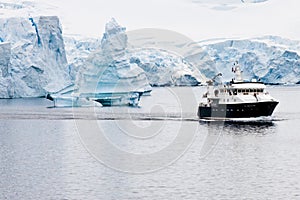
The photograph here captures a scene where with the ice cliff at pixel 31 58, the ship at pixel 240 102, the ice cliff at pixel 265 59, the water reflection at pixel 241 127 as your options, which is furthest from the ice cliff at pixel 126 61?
the water reflection at pixel 241 127

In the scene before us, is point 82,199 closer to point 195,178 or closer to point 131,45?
point 195,178

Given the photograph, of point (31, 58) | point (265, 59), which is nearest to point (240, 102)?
point (31, 58)

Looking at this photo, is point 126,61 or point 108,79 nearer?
point 108,79

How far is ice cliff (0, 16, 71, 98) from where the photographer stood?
308 ft

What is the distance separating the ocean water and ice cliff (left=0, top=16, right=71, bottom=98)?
3727 centimetres

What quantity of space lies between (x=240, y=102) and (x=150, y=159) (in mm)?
23511

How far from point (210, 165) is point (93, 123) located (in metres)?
26.0

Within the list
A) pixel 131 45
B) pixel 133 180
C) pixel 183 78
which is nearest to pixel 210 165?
pixel 133 180

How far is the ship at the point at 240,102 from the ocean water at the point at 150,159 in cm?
141

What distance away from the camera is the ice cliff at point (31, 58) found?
3693 inches

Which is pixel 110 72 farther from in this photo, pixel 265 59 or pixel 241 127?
pixel 265 59

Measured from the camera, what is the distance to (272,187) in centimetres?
2553

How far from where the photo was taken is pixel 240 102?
5494cm

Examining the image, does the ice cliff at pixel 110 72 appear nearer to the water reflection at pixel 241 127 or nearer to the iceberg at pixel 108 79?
the iceberg at pixel 108 79
